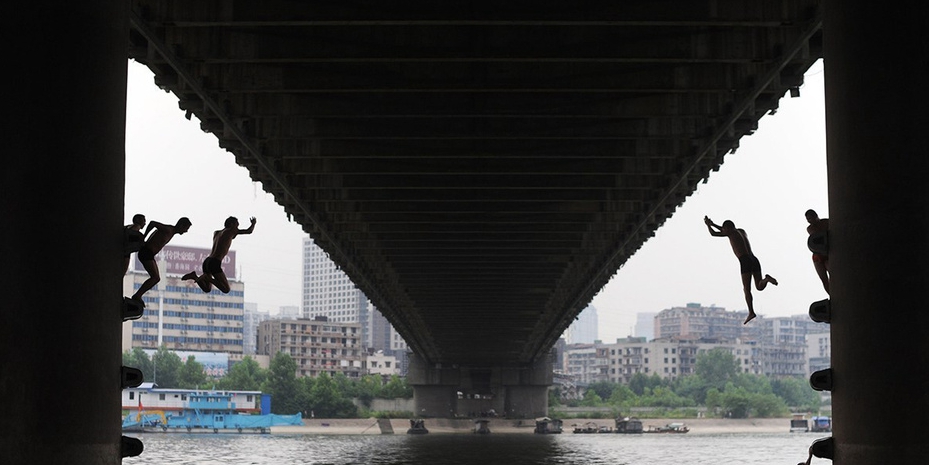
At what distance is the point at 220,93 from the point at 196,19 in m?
4.44

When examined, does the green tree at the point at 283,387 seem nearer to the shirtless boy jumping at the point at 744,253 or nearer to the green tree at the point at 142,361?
the green tree at the point at 142,361

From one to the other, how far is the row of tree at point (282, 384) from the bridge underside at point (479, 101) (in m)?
134

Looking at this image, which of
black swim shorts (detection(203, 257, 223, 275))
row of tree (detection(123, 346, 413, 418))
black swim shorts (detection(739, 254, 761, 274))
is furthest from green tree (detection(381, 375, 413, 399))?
black swim shorts (detection(739, 254, 761, 274))

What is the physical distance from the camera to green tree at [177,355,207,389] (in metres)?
192

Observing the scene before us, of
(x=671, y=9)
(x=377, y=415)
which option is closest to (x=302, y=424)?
(x=377, y=415)

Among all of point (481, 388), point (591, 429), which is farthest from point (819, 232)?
point (591, 429)

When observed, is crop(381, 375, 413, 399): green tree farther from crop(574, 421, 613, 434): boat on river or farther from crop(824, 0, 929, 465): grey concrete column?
crop(824, 0, 929, 465): grey concrete column

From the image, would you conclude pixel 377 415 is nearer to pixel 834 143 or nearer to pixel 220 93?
pixel 220 93

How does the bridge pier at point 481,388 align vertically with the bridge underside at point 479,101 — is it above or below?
below

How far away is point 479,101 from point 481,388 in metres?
103

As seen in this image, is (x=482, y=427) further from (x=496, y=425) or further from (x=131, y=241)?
(x=131, y=241)

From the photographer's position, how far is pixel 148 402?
147 metres

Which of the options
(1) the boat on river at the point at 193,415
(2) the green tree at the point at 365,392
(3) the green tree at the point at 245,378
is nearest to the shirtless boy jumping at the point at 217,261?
(1) the boat on river at the point at 193,415

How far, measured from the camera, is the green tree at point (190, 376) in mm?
191625
